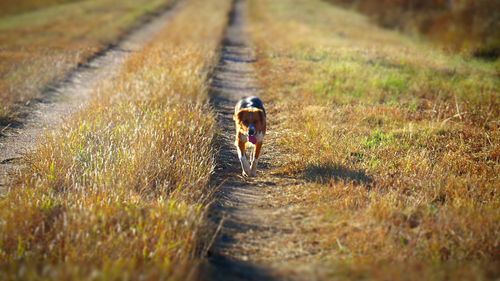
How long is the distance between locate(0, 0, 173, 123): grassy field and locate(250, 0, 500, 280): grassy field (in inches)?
205

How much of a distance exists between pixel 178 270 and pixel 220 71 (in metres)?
11.6

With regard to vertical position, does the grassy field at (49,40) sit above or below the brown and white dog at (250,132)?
below

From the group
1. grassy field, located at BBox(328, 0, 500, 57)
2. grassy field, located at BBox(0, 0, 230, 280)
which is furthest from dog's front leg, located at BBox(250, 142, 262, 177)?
grassy field, located at BBox(328, 0, 500, 57)

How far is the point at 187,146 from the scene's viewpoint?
7.04 meters

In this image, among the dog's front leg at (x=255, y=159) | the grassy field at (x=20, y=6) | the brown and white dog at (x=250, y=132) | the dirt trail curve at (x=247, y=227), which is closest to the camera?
the dirt trail curve at (x=247, y=227)

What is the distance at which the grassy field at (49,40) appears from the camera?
39.4 ft

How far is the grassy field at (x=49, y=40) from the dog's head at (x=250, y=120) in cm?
474

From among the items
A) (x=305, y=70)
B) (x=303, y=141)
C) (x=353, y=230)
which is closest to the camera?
(x=353, y=230)

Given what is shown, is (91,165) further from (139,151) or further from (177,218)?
(177,218)

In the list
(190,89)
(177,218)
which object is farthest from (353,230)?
(190,89)

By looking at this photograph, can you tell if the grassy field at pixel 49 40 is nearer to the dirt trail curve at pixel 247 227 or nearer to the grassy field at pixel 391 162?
the dirt trail curve at pixel 247 227

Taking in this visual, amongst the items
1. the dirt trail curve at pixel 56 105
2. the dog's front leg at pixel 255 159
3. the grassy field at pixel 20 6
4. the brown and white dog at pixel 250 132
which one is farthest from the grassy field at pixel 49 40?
the dog's front leg at pixel 255 159

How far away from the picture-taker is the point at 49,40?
19.3 meters

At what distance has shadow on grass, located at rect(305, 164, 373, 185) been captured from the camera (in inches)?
250
